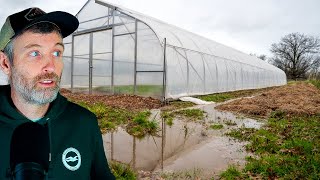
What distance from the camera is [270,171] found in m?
4.49

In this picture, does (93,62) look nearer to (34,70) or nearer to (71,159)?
(34,70)

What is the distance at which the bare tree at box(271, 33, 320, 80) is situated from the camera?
62.4 metres

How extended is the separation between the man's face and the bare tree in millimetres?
66722

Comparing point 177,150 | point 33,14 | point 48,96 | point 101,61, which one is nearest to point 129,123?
point 177,150

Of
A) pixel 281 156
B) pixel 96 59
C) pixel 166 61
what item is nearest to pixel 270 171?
pixel 281 156

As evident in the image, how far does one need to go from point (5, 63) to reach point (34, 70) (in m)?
0.24

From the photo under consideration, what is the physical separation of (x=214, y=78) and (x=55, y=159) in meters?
17.4

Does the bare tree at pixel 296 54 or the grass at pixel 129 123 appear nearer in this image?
the grass at pixel 129 123

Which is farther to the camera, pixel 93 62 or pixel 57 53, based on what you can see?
pixel 93 62

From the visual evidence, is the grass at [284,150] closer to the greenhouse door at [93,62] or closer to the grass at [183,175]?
the grass at [183,175]

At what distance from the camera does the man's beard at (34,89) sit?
4.45 ft

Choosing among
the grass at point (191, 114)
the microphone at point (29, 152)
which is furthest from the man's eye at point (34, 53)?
the grass at point (191, 114)

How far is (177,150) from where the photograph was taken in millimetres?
5855

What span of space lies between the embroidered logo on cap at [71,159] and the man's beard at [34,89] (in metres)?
0.27
